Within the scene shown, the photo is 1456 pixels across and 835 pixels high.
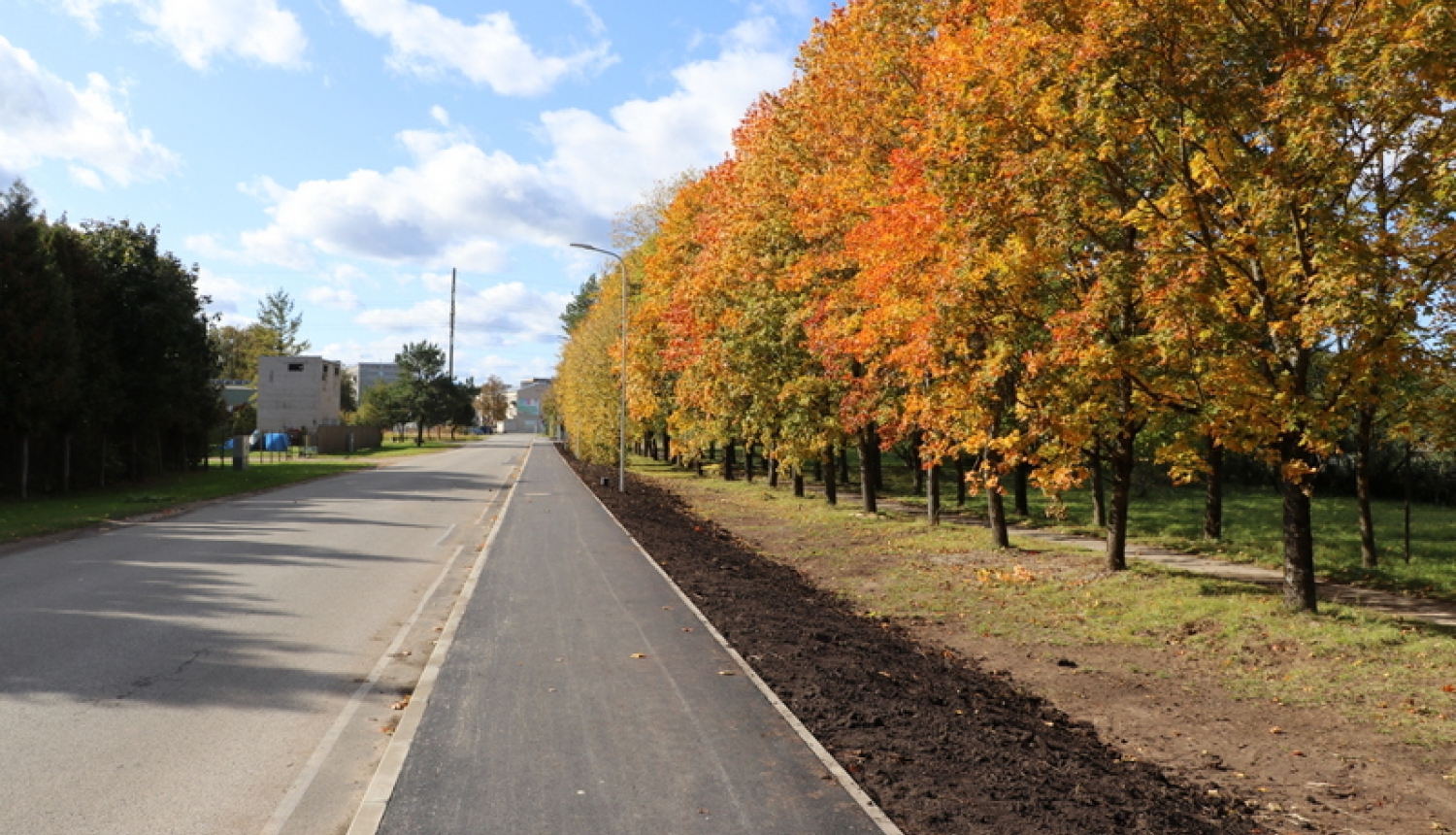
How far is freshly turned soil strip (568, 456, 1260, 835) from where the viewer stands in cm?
516

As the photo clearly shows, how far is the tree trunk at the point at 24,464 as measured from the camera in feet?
84.7

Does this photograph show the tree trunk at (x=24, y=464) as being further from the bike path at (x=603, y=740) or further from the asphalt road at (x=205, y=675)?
the bike path at (x=603, y=740)

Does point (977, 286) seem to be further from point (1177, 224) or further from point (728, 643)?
point (728, 643)

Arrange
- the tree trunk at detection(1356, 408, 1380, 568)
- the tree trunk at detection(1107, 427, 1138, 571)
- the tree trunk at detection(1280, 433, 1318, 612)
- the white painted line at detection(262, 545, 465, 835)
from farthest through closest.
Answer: the tree trunk at detection(1356, 408, 1380, 568) → the tree trunk at detection(1107, 427, 1138, 571) → the tree trunk at detection(1280, 433, 1318, 612) → the white painted line at detection(262, 545, 465, 835)

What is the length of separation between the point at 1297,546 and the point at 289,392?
8480 centimetres

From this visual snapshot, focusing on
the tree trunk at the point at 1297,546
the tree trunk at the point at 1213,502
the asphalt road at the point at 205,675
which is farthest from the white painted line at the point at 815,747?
the tree trunk at the point at 1213,502

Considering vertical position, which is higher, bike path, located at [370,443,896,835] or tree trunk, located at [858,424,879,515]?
tree trunk, located at [858,424,879,515]

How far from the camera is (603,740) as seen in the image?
6.16 metres

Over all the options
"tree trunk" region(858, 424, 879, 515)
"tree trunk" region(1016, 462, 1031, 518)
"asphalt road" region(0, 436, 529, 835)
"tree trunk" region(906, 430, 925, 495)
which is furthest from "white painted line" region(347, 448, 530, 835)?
"tree trunk" region(906, 430, 925, 495)

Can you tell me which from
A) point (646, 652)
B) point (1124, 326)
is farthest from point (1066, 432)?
point (646, 652)

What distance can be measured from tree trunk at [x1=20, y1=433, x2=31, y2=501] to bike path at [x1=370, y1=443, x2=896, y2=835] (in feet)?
74.8

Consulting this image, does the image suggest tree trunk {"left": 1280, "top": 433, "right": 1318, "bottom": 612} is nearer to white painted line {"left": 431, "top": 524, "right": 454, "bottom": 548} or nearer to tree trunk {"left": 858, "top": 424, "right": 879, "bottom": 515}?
tree trunk {"left": 858, "top": 424, "right": 879, "bottom": 515}

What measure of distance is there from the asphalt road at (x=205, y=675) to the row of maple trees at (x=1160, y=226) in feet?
27.8

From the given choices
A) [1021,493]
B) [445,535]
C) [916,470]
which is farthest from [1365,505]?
[916,470]
